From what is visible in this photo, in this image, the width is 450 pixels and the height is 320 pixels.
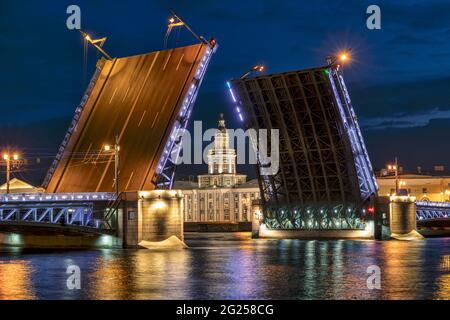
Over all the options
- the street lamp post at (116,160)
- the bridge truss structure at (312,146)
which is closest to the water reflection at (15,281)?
the street lamp post at (116,160)

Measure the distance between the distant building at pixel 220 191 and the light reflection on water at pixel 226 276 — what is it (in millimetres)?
98491

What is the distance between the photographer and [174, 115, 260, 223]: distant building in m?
142

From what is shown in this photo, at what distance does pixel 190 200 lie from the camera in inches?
5817

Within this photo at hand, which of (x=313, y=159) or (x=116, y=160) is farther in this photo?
(x=313, y=159)

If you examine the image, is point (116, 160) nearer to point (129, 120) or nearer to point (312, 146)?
point (129, 120)

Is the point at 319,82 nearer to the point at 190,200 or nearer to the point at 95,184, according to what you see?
the point at 95,184

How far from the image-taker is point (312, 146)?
5797 centimetres

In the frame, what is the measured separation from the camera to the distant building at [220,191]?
142 metres

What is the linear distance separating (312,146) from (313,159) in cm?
144

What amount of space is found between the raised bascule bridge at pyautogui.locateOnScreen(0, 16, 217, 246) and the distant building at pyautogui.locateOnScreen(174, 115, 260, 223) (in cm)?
8409

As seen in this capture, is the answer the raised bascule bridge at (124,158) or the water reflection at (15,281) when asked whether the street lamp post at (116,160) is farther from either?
the water reflection at (15,281)

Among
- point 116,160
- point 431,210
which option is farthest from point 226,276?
point 431,210

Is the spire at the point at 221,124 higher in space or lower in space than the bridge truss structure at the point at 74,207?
higher

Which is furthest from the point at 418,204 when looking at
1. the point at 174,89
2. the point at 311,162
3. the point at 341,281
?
the point at 341,281
